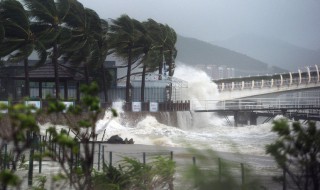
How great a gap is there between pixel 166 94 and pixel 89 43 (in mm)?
12017

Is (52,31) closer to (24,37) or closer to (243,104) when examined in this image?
(24,37)

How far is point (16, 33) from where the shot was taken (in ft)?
161

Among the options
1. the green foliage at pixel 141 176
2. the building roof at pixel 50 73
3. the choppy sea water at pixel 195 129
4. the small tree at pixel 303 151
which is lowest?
the choppy sea water at pixel 195 129

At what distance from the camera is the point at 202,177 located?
6.28 metres

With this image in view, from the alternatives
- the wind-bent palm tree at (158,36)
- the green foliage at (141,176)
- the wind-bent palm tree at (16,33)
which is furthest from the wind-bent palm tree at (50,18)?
the green foliage at (141,176)

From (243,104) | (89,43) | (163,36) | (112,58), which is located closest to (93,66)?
(89,43)

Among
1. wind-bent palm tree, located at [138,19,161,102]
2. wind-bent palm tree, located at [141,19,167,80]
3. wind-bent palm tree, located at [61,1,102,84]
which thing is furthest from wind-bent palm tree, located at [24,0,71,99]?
wind-bent palm tree, located at [141,19,167,80]

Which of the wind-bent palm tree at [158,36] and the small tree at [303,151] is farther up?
the wind-bent palm tree at [158,36]

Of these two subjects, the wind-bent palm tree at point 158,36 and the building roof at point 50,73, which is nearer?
the building roof at point 50,73

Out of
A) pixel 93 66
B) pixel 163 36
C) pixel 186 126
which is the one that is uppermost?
pixel 163 36

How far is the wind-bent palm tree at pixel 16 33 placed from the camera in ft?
159

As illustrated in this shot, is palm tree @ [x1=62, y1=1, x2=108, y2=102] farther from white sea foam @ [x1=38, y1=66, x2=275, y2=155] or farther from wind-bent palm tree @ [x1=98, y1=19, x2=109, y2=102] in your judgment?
white sea foam @ [x1=38, y1=66, x2=275, y2=155]

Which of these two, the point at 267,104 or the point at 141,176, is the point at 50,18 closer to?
the point at 267,104

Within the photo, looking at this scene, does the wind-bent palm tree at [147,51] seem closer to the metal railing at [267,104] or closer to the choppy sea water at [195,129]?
the choppy sea water at [195,129]
